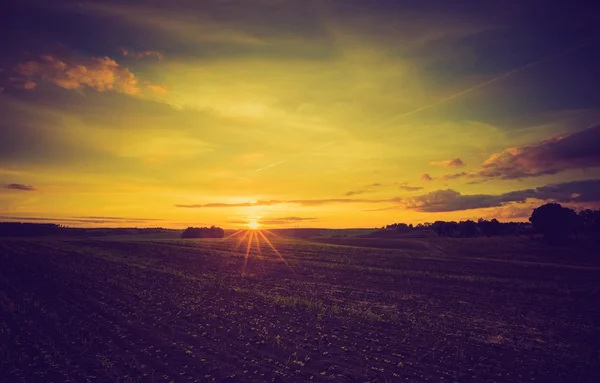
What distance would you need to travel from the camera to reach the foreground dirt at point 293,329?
11984 millimetres

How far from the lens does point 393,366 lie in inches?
488

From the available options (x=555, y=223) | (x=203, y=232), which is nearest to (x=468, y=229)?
(x=555, y=223)

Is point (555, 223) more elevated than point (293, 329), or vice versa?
point (555, 223)

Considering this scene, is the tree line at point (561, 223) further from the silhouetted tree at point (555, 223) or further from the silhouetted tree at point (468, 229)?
the silhouetted tree at point (468, 229)

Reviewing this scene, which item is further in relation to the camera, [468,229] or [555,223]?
[468,229]

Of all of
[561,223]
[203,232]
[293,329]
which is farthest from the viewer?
[203,232]

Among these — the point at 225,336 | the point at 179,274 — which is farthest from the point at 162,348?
the point at 179,274

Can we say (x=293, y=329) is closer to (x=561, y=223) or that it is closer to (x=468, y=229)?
(x=561, y=223)

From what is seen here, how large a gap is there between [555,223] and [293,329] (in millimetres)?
65475

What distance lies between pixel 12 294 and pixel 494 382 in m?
25.4

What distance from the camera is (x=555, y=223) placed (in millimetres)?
65438

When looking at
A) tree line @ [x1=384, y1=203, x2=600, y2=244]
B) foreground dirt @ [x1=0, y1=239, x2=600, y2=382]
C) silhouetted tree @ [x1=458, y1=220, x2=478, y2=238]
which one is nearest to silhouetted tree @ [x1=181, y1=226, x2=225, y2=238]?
silhouetted tree @ [x1=458, y1=220, x2=478, y2=238]

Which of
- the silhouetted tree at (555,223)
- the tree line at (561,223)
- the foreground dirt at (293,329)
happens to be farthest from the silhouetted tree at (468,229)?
the foreground dirt at (293,329)

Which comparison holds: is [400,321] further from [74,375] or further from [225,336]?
[74,375]
